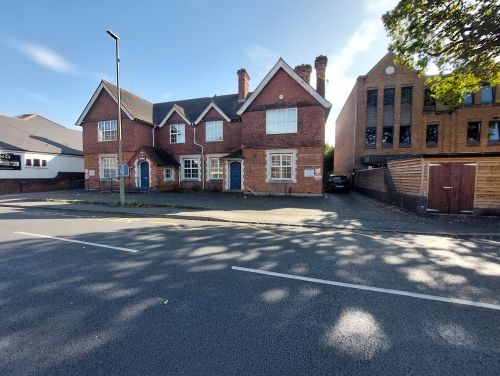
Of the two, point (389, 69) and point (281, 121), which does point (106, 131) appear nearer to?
point (281, 121)

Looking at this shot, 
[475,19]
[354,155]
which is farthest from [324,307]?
[354,155]

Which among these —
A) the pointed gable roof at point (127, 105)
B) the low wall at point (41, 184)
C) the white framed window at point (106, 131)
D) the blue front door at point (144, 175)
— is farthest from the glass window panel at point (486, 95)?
the low wall at point (41, 184)

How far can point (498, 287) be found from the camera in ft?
12.6

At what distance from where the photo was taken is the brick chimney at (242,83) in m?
21.4

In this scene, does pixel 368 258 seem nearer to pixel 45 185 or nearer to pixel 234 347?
pixel 234 347

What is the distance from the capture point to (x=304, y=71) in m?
18.1

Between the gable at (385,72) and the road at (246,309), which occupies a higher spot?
the gable at (385,72)

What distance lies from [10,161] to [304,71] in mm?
26208

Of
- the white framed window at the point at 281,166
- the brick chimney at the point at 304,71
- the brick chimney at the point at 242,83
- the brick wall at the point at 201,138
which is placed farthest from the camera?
the brick chimney at the point at 242,83

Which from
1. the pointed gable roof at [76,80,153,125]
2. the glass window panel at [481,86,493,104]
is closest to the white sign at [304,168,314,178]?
the pointed gable roof at [76,80,153,125]

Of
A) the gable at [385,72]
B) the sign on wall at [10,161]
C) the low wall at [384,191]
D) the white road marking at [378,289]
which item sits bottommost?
the white road marking at [378,289]

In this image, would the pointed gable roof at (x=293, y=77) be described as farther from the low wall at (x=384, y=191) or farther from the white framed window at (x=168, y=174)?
the white framed window at (x=168, y=174)

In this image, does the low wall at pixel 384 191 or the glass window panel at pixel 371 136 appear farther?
the glass window panel at pixel 371 136

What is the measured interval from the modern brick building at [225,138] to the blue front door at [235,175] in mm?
84
